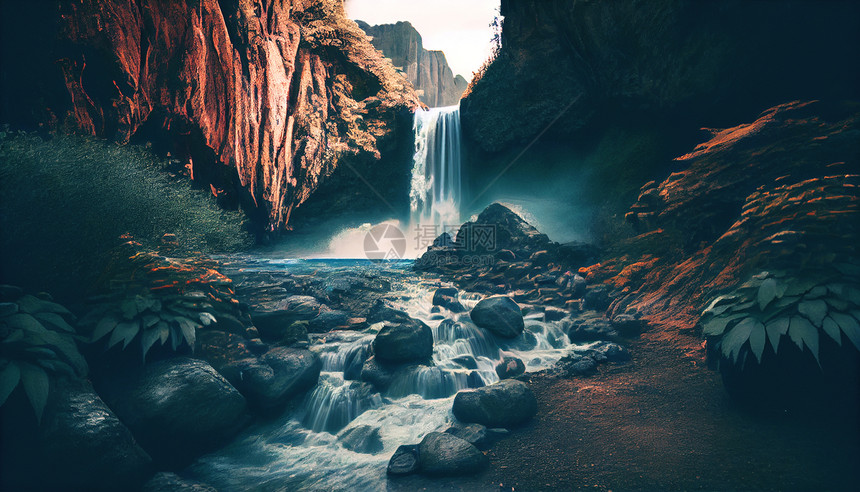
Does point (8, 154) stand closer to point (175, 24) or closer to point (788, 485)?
point (788, 485)

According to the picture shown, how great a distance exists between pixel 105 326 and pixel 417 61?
3013 inches

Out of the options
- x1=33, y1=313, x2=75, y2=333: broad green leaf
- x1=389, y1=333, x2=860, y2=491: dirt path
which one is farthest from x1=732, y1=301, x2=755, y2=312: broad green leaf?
x1=33, y1=313, x2=75, y2=333: broad green leaf

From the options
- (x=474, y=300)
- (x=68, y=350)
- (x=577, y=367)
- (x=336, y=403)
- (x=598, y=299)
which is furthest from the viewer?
(x=474, y=300)

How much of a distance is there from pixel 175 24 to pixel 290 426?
1455cm

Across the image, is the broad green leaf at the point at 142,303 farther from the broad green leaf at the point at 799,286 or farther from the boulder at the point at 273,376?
the broad green leaf at the point at 799,286

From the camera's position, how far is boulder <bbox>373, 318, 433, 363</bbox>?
5.14m

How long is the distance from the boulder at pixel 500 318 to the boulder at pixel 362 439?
10.3 ft

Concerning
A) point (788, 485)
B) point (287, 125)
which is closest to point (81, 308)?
point (788, 485)

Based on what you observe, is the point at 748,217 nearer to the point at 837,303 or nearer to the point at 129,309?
the point at 837,303

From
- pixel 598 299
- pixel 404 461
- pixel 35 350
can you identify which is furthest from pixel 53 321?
pixel 598 299

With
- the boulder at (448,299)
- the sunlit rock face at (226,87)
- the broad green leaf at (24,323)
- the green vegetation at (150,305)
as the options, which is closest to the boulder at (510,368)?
the boulder at (448,299)

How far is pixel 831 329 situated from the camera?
2.71 m

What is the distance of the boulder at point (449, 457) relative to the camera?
3.03 m

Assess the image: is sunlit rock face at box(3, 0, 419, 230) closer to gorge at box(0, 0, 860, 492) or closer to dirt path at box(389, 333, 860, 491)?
gorge at box(0, 0, 860, 492)
